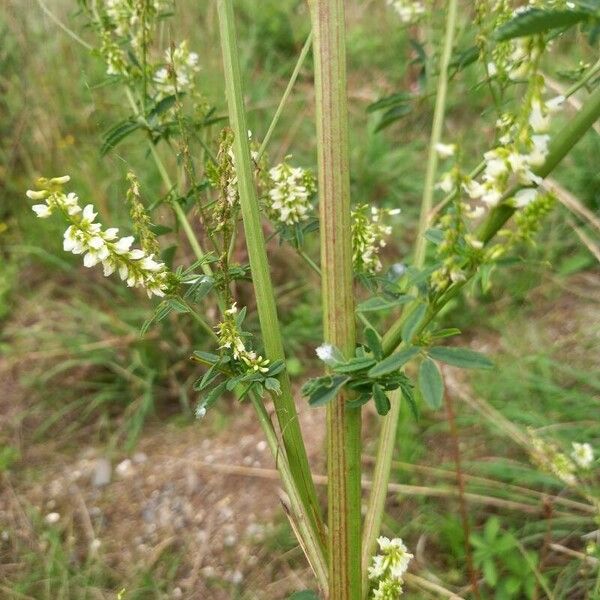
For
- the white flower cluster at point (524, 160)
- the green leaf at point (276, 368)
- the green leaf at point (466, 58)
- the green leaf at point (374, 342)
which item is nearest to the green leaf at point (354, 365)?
the green leaf at point (374, 342)

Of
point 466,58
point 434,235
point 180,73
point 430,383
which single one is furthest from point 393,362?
point 180,73

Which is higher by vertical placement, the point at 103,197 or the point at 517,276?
the point at 103,197

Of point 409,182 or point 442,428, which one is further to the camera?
point 409,182

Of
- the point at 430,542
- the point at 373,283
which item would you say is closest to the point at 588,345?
the point at 430,542

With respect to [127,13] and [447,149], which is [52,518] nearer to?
[127,13]

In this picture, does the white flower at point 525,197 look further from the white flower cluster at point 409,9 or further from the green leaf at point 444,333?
the white flower cluster at point 409,9

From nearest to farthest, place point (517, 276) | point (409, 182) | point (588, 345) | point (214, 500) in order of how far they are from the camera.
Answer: point (214, 500) < point (588, 345) < point (517, 276) < point (409, 182)

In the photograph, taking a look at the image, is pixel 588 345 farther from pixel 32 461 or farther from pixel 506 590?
A: pixel 32 461
